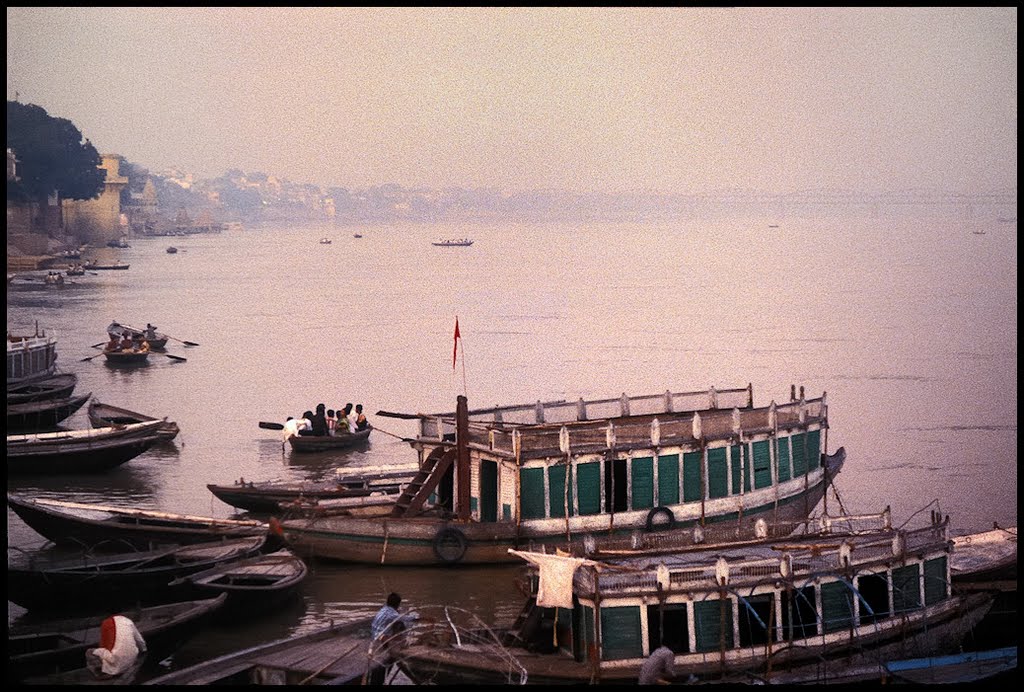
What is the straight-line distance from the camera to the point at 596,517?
2028cm

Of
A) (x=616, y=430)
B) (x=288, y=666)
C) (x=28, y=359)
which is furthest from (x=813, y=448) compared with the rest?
(x=28, y=359)

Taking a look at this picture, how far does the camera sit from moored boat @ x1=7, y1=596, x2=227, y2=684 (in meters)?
15.4

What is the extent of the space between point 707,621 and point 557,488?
6.14 meters

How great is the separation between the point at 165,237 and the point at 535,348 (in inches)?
3952

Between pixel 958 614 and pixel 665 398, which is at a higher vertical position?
pixel 665 398

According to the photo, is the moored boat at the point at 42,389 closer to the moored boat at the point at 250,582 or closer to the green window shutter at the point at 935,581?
the moored boat at the point at 250,582

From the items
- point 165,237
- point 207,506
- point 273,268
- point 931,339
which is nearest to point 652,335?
point 931,339

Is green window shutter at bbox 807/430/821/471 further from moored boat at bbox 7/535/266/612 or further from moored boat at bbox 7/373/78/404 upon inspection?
moored boat at bbox 7/373/78/404

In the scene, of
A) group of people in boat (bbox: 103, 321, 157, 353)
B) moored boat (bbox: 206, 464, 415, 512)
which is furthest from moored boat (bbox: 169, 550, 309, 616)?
group of people in boat (bbox: 103, 321, 157, 353)

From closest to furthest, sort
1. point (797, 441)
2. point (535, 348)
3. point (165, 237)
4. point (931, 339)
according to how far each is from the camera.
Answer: point (797, 441), point (535, 348), point (931, 339), point (165, 237)

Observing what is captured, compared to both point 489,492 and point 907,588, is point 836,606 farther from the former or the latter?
point 489,492

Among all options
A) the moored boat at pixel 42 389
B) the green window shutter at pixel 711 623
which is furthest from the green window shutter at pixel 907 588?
the moored boat at pixel 42 389

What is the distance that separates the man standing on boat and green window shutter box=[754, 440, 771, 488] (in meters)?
8.01

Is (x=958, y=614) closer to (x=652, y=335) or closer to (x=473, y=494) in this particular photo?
(x=473, y=494)
